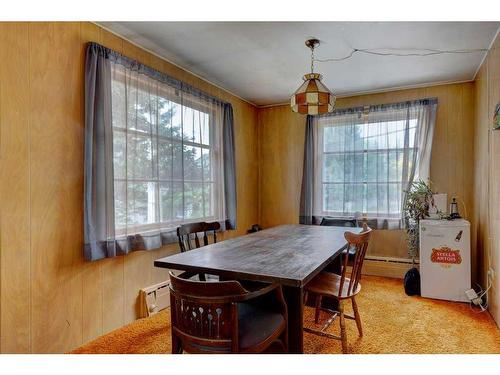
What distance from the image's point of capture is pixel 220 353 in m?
1.36

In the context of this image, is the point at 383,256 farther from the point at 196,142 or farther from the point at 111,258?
the point at 111,258

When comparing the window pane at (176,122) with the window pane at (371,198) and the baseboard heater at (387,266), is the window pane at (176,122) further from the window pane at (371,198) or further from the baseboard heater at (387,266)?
the baseboard heater at (387,266)

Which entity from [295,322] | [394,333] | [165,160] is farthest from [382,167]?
[295,322]

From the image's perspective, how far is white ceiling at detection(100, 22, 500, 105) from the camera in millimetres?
2391

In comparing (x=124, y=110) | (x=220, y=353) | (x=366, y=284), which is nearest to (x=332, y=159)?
(x=366, y=284)

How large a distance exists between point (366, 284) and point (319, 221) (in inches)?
39.6

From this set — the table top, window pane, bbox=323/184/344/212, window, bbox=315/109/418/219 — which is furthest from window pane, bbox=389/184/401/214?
the table top

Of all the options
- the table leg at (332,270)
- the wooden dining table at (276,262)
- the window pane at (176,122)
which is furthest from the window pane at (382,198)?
the window pane at (176,122)

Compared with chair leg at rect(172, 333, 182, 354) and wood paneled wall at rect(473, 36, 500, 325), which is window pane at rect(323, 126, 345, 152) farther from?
chair leg at rect(172, 333, 182, 354)

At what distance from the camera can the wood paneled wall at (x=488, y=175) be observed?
257 cm

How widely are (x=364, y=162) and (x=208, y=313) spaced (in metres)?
3.29

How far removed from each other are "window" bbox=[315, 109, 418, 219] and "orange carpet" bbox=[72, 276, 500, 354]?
1.31 metres

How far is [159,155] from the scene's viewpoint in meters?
2.84
